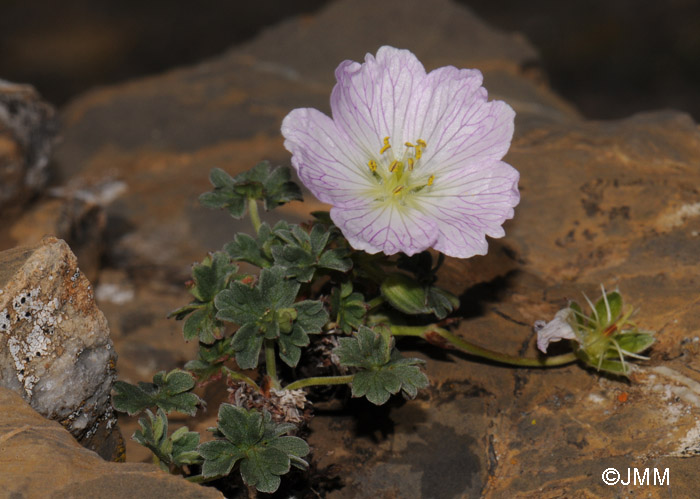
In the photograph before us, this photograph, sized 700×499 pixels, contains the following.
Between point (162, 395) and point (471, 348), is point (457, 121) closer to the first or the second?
point (471, 348)

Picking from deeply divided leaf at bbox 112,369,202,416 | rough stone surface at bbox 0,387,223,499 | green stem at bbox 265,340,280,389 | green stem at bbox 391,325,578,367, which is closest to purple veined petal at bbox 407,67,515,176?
green stem at bbox 391,325,578,367

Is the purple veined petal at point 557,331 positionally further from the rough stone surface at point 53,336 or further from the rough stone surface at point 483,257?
the rough stone surface at point 53,336

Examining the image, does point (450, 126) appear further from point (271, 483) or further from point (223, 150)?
point (223, 150)

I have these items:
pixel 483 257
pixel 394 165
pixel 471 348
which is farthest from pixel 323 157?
pixel 483 257

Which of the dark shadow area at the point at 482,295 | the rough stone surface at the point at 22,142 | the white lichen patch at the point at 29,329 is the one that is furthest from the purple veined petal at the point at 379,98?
the rough stone surface at the point at 22,142

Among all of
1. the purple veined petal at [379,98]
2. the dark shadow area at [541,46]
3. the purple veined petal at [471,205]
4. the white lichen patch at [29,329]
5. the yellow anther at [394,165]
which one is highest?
the purple veined petal at [379,98]

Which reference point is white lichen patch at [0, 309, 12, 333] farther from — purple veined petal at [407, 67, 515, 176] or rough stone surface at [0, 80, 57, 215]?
rough stone surface at [0, 80, 57, 215]

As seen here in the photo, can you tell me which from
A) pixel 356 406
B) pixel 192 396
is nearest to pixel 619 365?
pixel 356 406
